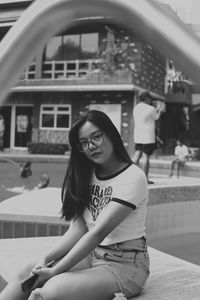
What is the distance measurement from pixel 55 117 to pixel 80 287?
17489mm

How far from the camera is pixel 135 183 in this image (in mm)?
1930

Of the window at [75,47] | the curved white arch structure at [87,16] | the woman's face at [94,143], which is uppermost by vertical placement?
the window at [75,47]

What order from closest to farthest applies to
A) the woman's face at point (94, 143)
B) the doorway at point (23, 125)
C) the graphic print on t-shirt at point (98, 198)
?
1. the woman's face at point (94, 143)
2. the graphic print on t-shirt at point (98, 198)
3. the doorway at point (23, 125)

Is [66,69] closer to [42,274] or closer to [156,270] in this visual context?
[156,270]

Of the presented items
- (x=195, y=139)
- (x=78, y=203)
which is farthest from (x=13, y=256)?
(x=195, y=139)

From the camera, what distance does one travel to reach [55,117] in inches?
750

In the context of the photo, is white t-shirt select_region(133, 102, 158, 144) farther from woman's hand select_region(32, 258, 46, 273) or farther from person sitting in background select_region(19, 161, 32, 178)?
woman's hand select_region(32, 258, 46, 273)

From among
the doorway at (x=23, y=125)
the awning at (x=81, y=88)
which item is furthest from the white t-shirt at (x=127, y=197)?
the doorway at (x=23, y=125)

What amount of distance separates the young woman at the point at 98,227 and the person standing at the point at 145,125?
3491 millimetres

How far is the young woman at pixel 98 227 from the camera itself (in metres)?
1.79

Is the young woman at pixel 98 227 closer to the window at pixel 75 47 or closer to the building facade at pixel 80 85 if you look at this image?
the building facade at pixel 80 85

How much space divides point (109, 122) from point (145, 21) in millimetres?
1425

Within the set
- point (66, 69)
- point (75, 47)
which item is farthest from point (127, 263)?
point (75, 47)

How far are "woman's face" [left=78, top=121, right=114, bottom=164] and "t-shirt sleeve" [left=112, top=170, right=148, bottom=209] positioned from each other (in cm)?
13
